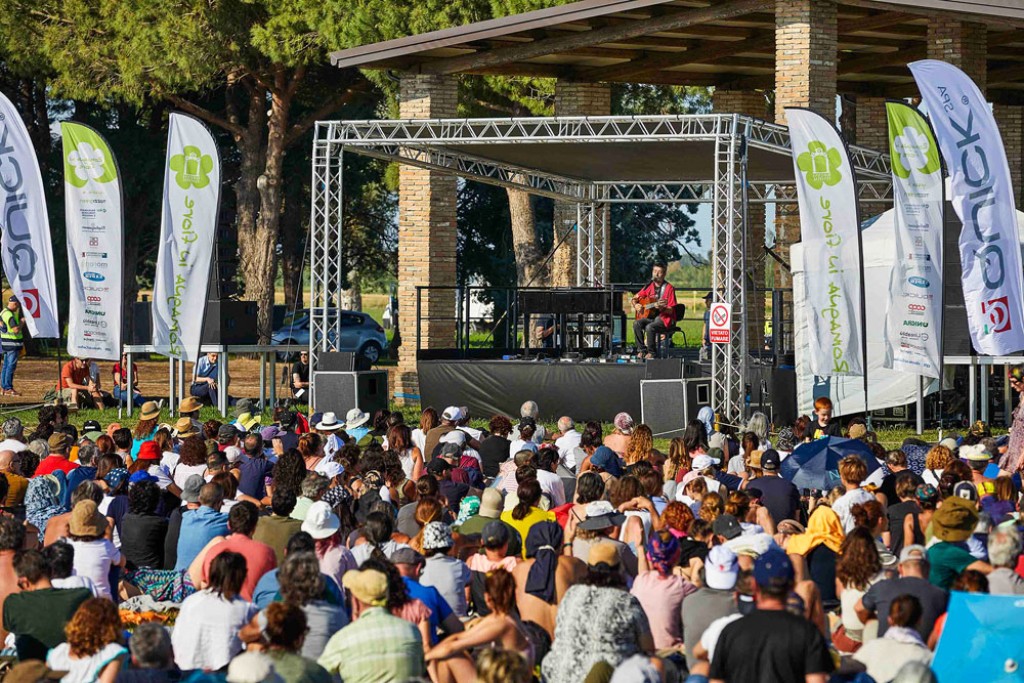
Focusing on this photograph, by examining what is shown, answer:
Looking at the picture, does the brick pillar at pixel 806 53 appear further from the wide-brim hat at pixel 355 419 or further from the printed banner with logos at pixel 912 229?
the wide-brim hat at pixel 355 419

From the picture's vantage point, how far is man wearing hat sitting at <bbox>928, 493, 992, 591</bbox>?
844 centimetres

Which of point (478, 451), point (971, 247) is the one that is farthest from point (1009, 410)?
point (478, 451)

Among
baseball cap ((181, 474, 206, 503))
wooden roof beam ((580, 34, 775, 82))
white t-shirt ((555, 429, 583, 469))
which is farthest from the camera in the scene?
wooden roof beam ((580, 34, 775, 82))

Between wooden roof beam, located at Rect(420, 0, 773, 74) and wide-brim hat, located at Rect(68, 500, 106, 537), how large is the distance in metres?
16.5

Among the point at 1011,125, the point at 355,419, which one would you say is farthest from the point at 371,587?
the point at 1011,125

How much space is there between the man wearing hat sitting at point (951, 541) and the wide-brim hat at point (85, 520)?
15.2 feet

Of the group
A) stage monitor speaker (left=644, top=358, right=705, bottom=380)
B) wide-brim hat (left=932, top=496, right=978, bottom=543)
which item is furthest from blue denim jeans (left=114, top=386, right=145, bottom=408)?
wide-brim hat (left=932, top=496, right=978, bottom=543)

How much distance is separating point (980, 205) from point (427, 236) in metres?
12.4

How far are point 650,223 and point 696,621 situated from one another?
44632mm

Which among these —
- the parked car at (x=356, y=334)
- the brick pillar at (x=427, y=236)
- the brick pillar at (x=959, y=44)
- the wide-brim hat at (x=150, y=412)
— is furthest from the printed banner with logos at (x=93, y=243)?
the parked car at (x=356, y=334)

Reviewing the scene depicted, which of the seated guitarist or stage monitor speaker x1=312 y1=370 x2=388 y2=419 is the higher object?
the seated guitarist

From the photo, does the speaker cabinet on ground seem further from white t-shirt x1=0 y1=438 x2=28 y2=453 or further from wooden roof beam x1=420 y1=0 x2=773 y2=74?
white t-shirt x1=0 y1=438 x2=28 y2=453

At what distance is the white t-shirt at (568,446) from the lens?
44.7 feet

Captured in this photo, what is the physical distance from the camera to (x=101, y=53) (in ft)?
111
